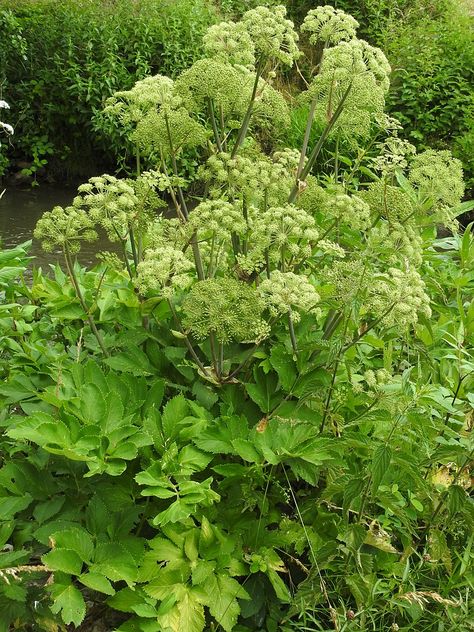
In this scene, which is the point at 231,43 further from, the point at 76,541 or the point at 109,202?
the point at 76,541

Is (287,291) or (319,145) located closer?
(287,291)

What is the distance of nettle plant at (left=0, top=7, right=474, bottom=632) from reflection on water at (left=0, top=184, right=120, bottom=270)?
4.89 meters

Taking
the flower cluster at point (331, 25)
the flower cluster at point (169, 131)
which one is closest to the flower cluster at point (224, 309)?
the flower cluster at point (169, 131)

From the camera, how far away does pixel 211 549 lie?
2303 mm

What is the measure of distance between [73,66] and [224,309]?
29.2ft

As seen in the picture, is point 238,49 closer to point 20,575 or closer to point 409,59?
point 20,575

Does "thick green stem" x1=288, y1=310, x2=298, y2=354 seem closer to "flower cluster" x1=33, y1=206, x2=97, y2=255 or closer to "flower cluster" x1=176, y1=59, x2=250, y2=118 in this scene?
"flower cluster" x1=33, y1=206, x2=97, y2=255

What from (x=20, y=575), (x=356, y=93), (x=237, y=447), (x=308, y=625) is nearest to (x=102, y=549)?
(x=20, y=575)

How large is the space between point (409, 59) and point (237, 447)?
9.96 metres

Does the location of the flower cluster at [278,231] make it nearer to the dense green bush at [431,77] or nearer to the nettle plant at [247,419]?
the nettle plant at [247,419]

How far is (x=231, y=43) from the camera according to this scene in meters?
2.49

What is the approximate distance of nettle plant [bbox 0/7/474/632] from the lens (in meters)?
2.21

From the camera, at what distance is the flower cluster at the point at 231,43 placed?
2.52m

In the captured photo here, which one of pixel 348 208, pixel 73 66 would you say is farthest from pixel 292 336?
pixel 73 66
